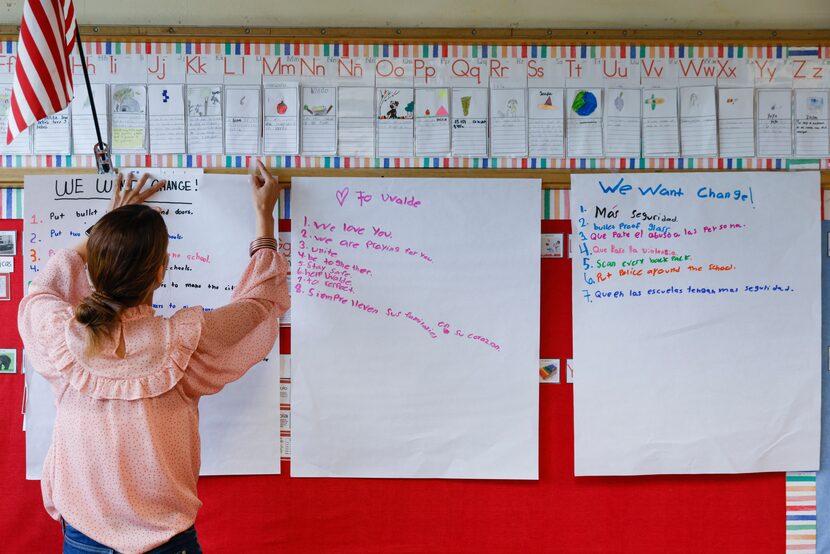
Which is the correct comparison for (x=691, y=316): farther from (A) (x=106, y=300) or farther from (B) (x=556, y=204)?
(A) (x=106, y=300)

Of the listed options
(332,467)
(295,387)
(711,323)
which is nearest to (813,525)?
(711,323)

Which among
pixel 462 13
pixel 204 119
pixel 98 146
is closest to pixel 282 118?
pixel 204 119

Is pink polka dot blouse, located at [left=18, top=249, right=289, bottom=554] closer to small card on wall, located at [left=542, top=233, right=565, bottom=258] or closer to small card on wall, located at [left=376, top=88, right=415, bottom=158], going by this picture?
small card on wall, located at [left=376, top=88, right=415, bottom=158]

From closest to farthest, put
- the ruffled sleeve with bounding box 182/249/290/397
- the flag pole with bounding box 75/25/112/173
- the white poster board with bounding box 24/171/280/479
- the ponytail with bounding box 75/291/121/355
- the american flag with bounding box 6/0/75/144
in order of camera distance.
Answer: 1. the ponytail with bounding box 75/291/121/355
2. the ruffled sleeve with bounding box 182/249/290/397
3. the american flag with bounding box 6/0/75/144
4. the flag pole with bounding box 75/25/112/173
5. the white poster board with bounding box 24/171/280/479

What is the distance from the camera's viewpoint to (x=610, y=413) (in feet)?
6.00

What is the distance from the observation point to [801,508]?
1.88 m

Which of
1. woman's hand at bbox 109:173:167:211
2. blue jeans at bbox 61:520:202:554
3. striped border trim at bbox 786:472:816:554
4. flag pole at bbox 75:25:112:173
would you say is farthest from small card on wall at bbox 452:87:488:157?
striped border trim at bbox 786:472:816:554

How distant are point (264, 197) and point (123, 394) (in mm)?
626

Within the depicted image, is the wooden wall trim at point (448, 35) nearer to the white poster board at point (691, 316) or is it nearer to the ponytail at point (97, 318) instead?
the white poster board at point (691, 316)

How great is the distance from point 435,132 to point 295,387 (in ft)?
2.52

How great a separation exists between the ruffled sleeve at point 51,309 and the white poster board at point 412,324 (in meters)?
0.52

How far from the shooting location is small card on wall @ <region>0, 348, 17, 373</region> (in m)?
1.81

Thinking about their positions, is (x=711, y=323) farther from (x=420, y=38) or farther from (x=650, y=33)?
(x=420, y=38)

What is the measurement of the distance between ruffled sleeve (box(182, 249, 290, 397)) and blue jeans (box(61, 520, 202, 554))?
284 millimetres
